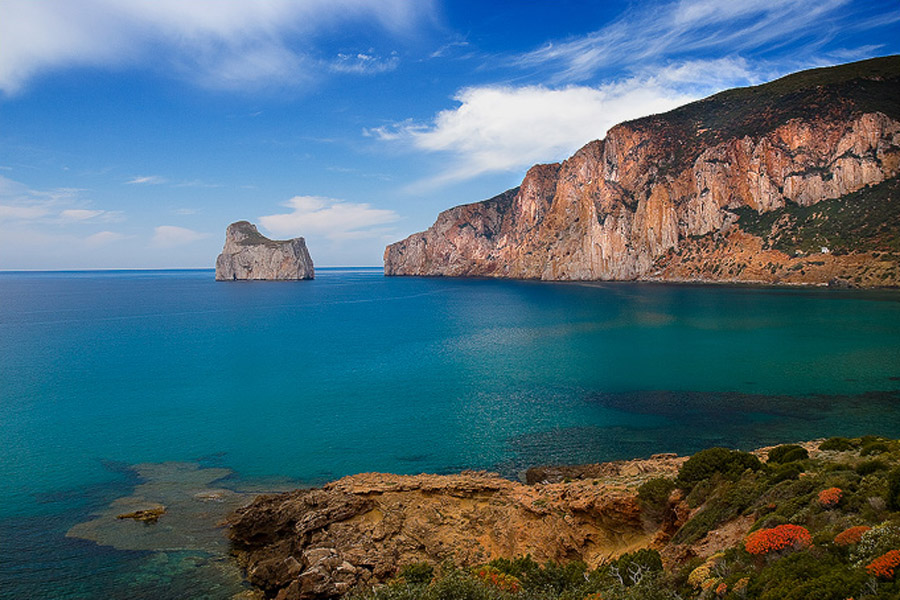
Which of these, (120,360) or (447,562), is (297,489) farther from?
(120,360)

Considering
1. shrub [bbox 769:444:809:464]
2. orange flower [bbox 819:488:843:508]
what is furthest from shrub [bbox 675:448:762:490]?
orange flower [bbox 819:488:843:508]

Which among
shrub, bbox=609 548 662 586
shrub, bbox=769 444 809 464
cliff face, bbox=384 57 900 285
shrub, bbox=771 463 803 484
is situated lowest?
shrub, bbox=609 548 662 586

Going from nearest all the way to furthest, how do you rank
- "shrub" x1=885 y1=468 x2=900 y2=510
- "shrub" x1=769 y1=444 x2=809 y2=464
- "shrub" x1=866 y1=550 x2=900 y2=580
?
"shrub" x1=866 y1=550 x2=900 y2=580
"shrub" x1=885 y1=468 x2=900 y2=510
"shrub" x1=769 y1=444 x2=809 y2=464

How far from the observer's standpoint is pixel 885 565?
785 centimetres

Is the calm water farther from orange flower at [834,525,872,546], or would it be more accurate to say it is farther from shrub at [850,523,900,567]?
shrub at [850,523,900,567]

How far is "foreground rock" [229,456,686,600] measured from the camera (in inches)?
675

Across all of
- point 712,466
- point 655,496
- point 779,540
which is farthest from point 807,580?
point 712,466

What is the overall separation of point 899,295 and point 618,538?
349ft

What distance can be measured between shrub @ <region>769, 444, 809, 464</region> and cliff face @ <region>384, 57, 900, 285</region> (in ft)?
385

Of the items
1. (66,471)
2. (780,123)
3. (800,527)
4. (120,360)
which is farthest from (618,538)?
(780,123)

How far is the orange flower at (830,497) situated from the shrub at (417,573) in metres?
10.9

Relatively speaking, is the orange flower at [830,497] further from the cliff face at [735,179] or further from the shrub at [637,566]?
the cliff face at [735,179]

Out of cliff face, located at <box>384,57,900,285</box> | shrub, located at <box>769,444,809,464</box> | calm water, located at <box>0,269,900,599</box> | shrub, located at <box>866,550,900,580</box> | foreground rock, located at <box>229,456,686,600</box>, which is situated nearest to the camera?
shrub, located at <box>866,550,900,580</box>

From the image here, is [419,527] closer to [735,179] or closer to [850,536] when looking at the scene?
[850,536]
